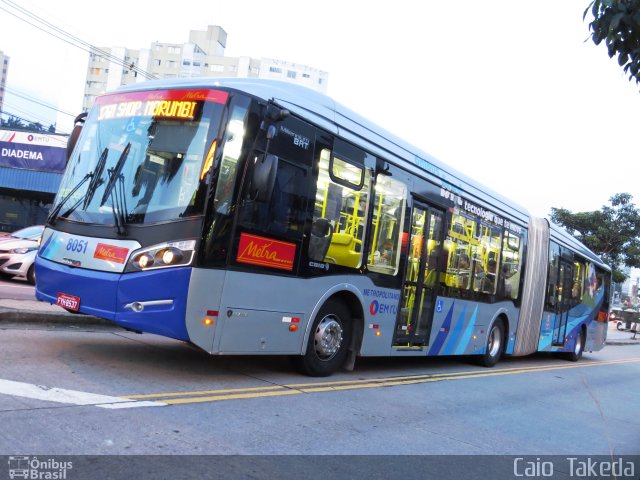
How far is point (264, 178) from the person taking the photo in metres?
5.96

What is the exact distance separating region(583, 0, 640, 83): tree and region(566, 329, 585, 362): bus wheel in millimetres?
14106

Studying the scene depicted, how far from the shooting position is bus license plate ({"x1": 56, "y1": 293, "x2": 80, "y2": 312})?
6026 millimetres

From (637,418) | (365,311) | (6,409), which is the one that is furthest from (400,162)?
(6,409)

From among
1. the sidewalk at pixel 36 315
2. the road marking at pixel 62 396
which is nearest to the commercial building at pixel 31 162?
the sidewalk at pixel 36 315

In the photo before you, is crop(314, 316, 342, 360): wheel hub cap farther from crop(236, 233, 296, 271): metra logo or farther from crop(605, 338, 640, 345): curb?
crop(605, 338, 640, 345): curb

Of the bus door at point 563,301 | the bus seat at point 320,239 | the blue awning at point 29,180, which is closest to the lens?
the bus seat at point 320,239

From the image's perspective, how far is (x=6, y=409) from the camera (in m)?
4.34

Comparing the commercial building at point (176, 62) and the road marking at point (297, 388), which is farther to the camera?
the commercial building at point (176, 62)

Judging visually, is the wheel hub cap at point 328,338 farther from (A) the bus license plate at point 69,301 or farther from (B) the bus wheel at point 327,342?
(A) the bus license plate at point 69,301

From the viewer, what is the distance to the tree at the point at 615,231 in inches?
1446

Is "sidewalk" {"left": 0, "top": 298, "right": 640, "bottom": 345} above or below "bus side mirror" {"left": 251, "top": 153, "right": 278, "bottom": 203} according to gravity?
below

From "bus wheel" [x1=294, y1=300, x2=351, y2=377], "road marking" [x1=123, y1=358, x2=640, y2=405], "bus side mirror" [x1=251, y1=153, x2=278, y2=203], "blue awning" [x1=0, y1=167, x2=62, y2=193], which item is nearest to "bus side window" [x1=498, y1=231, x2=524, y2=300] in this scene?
"road marking" [x1=123, y1=358, x2=640, y2=405]

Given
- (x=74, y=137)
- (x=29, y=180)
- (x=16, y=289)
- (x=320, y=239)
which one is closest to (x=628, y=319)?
(x=29, y=180)

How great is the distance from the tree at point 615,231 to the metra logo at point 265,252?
35545mm
